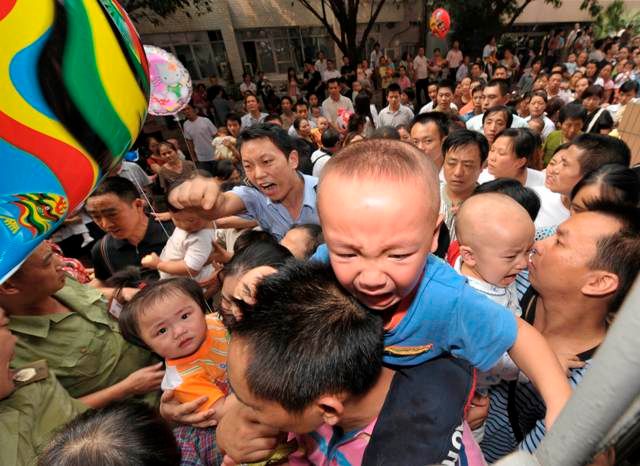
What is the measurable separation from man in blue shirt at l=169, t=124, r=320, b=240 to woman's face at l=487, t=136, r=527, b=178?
178 cm

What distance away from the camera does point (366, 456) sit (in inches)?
37.9

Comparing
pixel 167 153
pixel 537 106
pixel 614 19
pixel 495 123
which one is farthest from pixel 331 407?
pixel 614 19

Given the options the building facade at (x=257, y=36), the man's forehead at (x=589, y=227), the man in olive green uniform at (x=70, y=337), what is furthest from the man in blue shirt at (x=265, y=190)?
the building facade at (x=257, y=36)

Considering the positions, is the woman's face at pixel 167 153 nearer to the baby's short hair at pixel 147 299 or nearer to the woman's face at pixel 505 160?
the baby's short hair at pixel 147 299

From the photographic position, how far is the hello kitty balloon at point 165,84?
11.8 ft

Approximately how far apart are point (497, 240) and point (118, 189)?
2.64 m

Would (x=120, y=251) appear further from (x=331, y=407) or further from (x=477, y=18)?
(x=477, y=18)

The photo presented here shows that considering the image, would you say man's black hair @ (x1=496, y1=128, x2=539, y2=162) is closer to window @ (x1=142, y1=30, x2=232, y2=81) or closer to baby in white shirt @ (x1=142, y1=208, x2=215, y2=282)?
baby in white shirt @ (x1=142, y1=208, x2=215, y2=282)

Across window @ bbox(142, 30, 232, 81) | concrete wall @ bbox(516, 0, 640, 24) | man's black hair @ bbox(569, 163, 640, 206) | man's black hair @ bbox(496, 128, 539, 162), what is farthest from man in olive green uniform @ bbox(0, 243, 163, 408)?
concrete wall @ bbox(516, 0, 640, 24)

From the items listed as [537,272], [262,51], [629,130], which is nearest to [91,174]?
[537,272]

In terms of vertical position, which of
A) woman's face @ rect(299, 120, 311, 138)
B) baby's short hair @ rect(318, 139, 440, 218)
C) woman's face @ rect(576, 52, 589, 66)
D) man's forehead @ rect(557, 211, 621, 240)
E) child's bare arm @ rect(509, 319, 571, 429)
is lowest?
woman's face @ rect(576, 52, 589, 66)

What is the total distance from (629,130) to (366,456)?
5.40 meters

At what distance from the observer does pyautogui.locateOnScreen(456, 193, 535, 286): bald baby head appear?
5.36 feet

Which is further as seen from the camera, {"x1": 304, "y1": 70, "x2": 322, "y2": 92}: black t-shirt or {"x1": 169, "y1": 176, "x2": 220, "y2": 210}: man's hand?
{"x1": 304, "y1": 70, "x2": 322, "y2": 92}: black t-shirt
